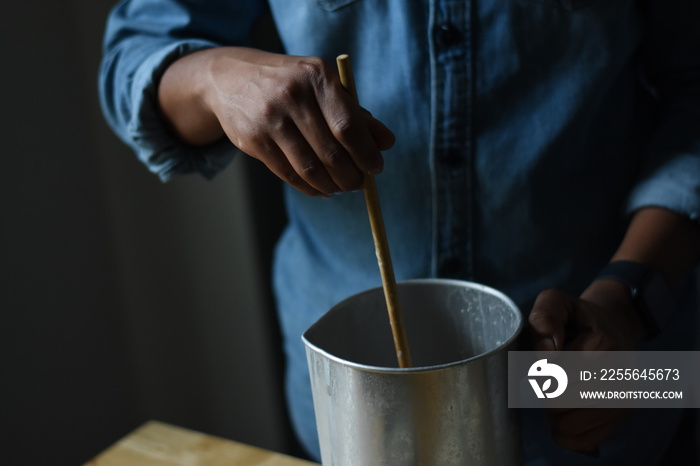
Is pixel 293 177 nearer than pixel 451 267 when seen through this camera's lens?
Yes

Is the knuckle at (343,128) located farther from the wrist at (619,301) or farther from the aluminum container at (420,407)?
the wrist at (619,301)

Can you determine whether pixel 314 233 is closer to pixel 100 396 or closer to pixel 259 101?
pixel 259 101

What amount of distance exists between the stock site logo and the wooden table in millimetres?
206

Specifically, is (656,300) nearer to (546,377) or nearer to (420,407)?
(546,377)

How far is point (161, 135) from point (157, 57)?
0.06 m

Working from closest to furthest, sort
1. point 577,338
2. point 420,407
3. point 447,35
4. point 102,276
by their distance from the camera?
1. point 420,407
2. point 577,338
3. point 447,35
4. point 102,276

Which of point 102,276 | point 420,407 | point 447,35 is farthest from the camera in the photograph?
point 102,276

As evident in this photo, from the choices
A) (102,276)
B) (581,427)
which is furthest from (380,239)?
(102,276)

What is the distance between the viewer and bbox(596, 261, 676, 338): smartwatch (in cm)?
51

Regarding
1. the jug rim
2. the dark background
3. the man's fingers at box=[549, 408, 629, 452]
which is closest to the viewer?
the jug rim

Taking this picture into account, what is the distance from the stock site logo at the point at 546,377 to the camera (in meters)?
0.41

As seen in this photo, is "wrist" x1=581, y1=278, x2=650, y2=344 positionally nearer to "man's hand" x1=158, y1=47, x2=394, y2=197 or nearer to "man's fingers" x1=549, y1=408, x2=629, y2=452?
"man's fingers" x1=549, y1=408, x2=629, y2=452

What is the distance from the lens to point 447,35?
0.56 m

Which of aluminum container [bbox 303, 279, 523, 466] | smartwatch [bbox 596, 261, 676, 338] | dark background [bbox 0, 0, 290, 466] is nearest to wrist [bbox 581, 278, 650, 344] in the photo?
smartwatch [bbox 596, 261, 676, 338]
